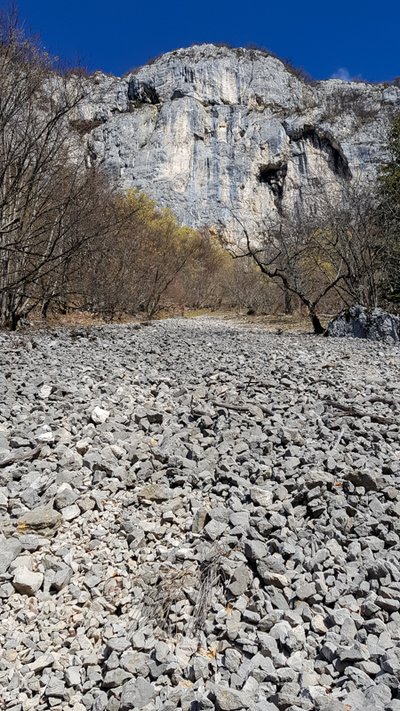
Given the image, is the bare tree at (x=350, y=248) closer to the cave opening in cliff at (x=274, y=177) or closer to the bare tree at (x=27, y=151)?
the bare tree at (x=27, y=151)

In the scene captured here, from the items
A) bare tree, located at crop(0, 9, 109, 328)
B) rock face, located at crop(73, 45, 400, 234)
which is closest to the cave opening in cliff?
rock face, located at crop(73, 45, 400, 234)

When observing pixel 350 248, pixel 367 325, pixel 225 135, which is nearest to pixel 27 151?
pixel 367 325

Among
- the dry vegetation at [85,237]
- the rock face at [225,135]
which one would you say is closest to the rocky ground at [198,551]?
the dry vegetation at [85,237]

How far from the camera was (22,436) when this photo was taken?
2764mm

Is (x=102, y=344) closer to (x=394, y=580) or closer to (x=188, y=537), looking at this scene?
(x=188, y=537)

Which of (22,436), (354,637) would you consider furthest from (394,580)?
(22,436)

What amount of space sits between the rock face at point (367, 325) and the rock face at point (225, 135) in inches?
1446

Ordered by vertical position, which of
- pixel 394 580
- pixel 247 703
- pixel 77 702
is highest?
pixel 394 580

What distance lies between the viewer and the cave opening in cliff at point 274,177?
155 feet

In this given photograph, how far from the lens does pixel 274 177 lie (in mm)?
47750

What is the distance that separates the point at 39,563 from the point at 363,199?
13.5 metres

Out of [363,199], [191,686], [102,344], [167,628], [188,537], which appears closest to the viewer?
[191,686]

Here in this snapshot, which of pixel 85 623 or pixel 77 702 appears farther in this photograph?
pixel 85 623

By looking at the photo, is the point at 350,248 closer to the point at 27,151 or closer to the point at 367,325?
the point at 367,325
